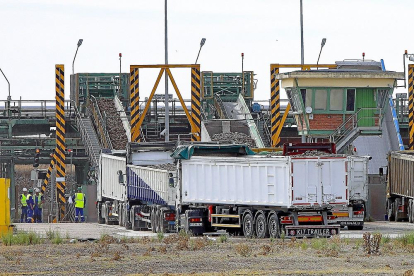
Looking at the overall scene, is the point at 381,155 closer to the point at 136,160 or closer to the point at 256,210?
the point at 136,160

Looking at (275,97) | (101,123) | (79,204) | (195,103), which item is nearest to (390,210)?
(275,97)

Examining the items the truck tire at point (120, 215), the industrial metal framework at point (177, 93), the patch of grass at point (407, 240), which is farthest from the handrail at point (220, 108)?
the patch of grass at point (407, 240)

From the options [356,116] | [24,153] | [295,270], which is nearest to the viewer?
[295,270]

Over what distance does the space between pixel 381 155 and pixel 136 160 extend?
19.6 metres

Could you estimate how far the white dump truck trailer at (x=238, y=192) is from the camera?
32.8 m

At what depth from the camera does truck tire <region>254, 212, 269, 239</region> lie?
1323 inches

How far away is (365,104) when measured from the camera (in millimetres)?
53531

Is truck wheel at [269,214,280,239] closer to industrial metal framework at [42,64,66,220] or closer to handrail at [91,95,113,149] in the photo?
industrial metal framework at [42,64,66,220]

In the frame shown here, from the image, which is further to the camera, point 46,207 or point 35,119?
point 46,207

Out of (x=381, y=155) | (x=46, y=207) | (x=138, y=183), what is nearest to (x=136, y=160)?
(x=138, y=183)

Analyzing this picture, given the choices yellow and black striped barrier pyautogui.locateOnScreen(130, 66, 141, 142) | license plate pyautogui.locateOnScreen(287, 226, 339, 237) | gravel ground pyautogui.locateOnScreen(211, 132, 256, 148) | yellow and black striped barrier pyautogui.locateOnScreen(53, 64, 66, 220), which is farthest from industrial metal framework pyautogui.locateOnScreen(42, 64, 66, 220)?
license plate pyautogui.locateOnScreen(287, 226, 339, 237)

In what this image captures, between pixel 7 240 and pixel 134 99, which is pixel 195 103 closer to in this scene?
pixel 134 99

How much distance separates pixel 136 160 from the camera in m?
44.3

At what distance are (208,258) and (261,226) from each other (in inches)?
373
